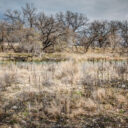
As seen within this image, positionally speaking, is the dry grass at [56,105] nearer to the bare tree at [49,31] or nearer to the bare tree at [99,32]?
the bare tree at [49,31]

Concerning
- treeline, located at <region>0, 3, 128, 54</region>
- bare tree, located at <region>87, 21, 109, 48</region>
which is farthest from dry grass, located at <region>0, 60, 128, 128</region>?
bare tree, located at <region>87, 21, 109, 48</region>

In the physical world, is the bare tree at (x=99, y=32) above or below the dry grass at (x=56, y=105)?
above

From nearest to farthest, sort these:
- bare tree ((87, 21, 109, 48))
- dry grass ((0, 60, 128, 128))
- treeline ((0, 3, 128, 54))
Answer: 1. dry grass ((0, 60, 128, 128))
2. treeline ((0, 3, 128, 54))
3. bare tree ((87, 21, 109, 48))

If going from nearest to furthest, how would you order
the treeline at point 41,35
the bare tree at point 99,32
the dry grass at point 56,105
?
1. the dry grass at point 56,105
2. the treeline at point 41,35
3. the bare tree at point 99,32

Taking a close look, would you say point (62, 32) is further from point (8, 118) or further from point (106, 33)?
point (8, 118)

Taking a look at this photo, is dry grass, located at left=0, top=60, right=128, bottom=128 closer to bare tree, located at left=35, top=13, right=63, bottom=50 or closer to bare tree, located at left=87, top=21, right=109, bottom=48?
bare tree, located at left=35, top=13, right=63, bottom=50

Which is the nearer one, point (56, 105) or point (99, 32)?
point (56, 105)

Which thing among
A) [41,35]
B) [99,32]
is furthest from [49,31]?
[99,32]

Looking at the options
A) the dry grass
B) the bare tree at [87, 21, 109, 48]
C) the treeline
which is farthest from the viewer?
the bare tree at [87, 21, 109, 48]

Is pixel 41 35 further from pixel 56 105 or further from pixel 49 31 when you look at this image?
pixel 56 105

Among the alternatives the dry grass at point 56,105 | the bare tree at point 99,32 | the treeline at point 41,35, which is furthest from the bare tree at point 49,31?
the dry grass at point 56,105

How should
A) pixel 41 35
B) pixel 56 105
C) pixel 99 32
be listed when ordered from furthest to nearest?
pixel 99 32, pixel 41 35, pixel 56 105

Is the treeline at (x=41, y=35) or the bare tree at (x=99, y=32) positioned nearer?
the treeline at (x=41, y=35)

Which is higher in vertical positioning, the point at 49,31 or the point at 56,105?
the point at 49,31
